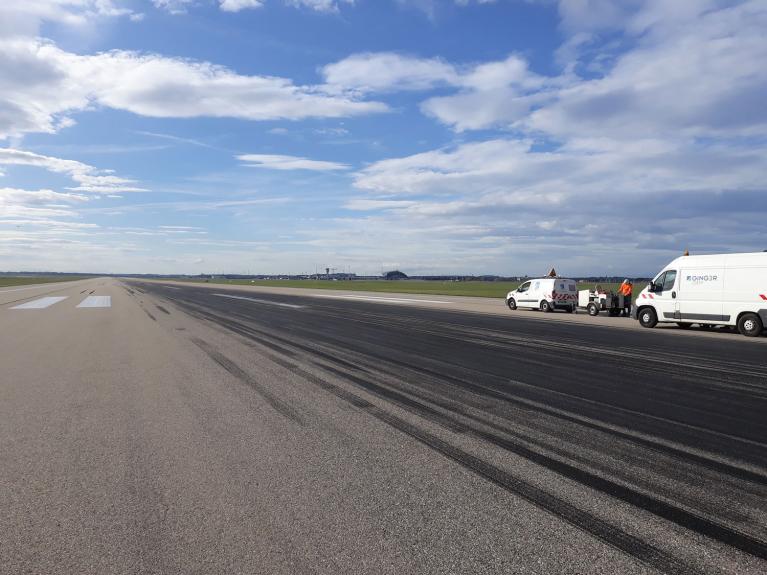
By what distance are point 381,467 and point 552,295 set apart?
2574 centimetres

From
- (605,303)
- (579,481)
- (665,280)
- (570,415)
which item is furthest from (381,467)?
(605,303)

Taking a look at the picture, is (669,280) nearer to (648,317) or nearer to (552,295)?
(648,317)

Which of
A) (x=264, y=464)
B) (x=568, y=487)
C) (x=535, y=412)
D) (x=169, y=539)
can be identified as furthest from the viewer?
(x=535, y=412)

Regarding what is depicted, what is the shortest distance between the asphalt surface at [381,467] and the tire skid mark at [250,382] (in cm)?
6

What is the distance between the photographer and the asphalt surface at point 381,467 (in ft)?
11.6

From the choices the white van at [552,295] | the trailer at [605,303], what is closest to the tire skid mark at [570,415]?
the trailer at [605,303]

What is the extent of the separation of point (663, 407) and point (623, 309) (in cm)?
2150

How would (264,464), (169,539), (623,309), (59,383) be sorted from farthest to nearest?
1. (623,309)
2. (59,383)
3. (264,464)
4. (169,539)

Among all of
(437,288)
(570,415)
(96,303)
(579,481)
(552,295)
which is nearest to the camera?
(579,481)

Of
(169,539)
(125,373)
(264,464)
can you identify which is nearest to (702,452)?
(264,464)

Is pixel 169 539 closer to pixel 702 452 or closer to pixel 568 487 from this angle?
pixel 568 487

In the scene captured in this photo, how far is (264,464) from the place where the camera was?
202 inches

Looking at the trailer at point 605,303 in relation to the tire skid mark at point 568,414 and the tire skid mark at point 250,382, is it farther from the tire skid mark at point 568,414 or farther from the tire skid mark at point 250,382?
the tire skid mark at point 250,382

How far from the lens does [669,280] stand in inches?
788
